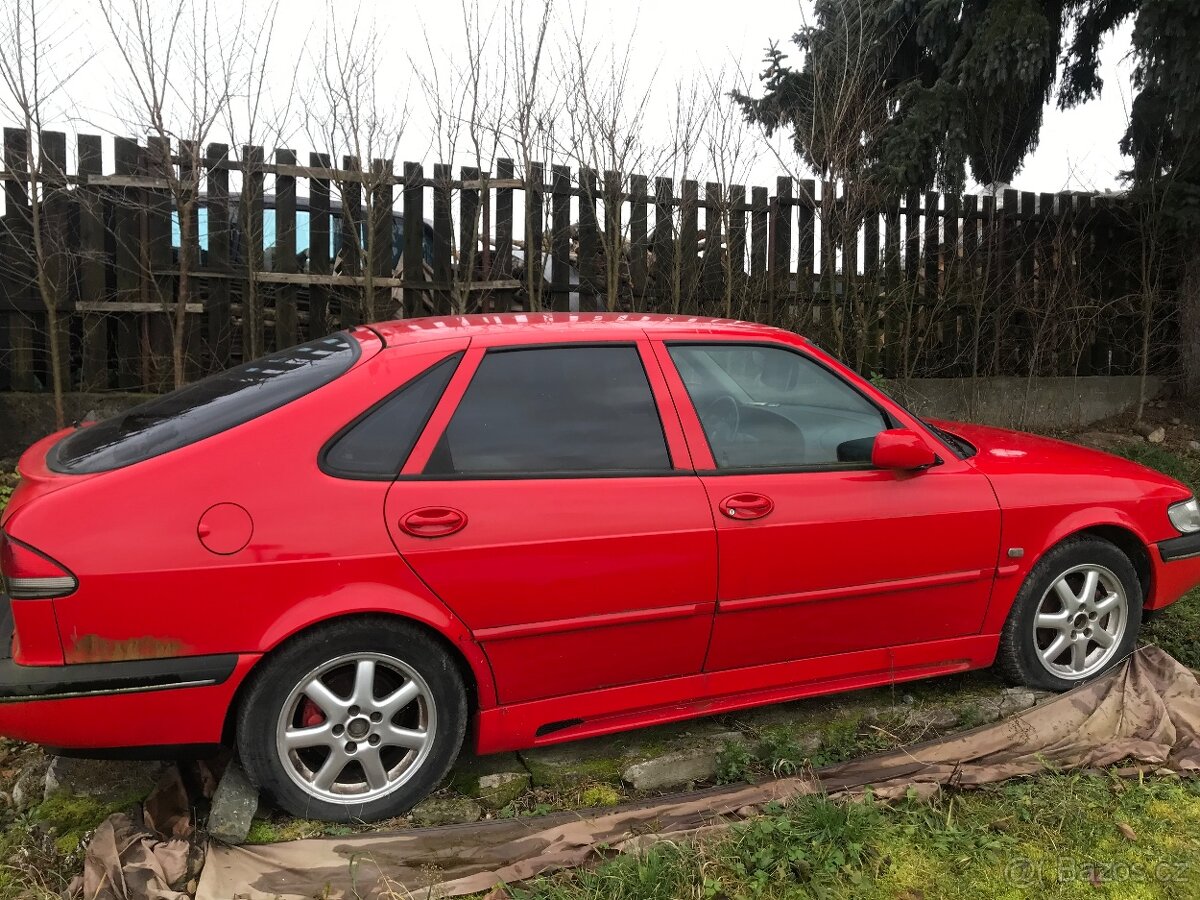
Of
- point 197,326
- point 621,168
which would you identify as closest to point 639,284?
point 621,168

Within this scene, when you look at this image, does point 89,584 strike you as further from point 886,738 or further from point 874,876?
point 886,738

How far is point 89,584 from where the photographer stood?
7.74 ft

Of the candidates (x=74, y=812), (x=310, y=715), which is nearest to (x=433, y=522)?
(x=310, y=715)

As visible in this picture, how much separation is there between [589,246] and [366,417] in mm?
5263

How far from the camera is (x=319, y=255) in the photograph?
23.4ft

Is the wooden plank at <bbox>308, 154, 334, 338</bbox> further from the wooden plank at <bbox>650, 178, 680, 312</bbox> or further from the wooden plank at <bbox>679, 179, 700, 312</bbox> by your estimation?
the wooden plank at <bbox>679, 179, 700, 312</bbox>

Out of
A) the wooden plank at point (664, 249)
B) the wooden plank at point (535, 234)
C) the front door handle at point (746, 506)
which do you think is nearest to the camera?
the front door handle at point (746, 506)

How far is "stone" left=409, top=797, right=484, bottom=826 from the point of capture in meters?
2.76

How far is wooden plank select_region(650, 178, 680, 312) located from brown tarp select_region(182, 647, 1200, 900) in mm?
4961

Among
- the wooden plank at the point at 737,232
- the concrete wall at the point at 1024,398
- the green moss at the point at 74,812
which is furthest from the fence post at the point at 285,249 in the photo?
the concrete wall at the point at 1024,398

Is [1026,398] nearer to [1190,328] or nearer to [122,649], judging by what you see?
[1190,328]

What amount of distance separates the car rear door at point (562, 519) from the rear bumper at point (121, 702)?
641mm

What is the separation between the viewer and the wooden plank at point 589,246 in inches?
296

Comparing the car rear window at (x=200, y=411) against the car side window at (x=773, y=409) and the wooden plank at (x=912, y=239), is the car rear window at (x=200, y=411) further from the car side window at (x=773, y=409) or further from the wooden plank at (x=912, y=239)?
the wooden plank at (x=912, y=239)
